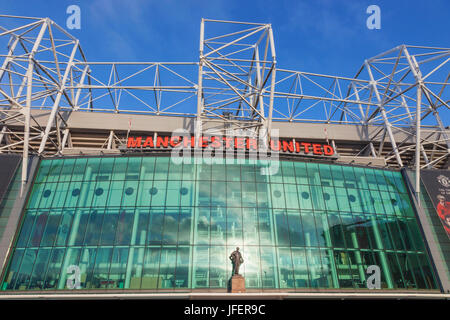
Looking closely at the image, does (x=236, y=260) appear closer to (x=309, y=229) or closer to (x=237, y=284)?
(x=237, y=284)

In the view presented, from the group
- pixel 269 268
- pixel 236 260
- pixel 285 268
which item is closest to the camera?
pixel 236 260

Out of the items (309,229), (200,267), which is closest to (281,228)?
(309,229)

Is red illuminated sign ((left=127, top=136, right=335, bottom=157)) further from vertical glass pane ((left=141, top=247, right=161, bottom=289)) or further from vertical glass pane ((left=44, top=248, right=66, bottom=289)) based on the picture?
vertical glass pane ((left=44, top=248, right=66, bottom=289))

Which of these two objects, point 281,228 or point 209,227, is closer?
point 209,227

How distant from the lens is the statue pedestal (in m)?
25.7

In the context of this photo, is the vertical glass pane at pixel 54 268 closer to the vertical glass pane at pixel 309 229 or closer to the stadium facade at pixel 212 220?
the stadium facade at pixel 212 220

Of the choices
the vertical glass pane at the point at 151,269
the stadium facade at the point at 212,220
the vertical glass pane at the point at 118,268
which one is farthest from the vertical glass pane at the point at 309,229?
the vertical glass pane at the point at 118,268

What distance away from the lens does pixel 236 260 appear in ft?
88.0

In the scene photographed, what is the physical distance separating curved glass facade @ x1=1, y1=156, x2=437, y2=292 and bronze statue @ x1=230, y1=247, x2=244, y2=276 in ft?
2.83

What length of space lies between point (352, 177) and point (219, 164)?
52.7 feet

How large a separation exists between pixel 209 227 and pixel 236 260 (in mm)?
4423
